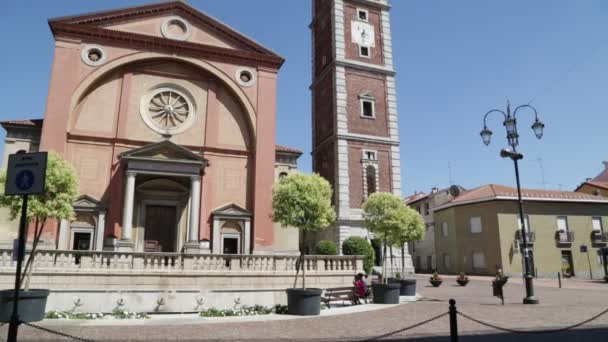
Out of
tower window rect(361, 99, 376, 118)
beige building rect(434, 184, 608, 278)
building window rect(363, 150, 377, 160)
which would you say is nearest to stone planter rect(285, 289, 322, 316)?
building window rect(363, 150, 377, 160)

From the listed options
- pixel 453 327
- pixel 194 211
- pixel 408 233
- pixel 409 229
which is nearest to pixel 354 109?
pixel 409 229

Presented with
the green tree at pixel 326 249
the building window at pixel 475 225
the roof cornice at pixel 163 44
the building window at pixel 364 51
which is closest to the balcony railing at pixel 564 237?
the building window at pixel 475 225

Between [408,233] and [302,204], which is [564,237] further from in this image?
[302,204]

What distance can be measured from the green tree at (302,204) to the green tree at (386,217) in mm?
→ 4138

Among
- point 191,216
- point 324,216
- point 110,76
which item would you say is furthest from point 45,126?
point 324,216

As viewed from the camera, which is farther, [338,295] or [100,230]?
[100,230]

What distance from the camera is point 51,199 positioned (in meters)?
13.6

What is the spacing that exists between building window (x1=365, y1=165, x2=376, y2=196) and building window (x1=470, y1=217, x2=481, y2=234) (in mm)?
12690

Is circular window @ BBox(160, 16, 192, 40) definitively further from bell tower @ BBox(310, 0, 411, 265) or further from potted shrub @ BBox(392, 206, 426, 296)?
potted shrub @ BBox(392, 206, 426, 296)

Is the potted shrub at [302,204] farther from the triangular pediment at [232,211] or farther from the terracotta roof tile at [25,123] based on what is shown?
the terracotta roof tile at [25,123]

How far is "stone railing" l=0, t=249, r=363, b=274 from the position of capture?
14656 millimetres

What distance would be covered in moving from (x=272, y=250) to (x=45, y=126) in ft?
42.2

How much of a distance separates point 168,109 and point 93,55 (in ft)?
15.5

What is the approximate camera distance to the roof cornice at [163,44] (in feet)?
72.8
